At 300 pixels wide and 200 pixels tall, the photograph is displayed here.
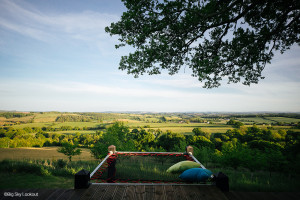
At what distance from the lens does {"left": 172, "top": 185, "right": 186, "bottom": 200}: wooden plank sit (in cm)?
385

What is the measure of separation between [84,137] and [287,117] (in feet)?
259

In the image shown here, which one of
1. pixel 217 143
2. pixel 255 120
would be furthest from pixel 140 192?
pixel 255 120

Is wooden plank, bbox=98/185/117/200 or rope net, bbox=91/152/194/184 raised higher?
wooden plank, bbox=98/185/117/200

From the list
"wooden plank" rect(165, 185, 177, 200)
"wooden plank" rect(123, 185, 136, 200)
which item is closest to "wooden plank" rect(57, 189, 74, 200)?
"wooden plank" rect(123, 185, 136, 200)

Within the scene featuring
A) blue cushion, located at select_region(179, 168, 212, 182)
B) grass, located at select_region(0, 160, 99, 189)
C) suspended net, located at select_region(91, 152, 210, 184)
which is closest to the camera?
blue cushion, located at select_region(179, 168, 212, 182)

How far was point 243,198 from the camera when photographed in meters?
3.85

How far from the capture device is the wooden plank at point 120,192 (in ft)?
12.7

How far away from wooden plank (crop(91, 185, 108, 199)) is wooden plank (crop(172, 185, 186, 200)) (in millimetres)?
2073

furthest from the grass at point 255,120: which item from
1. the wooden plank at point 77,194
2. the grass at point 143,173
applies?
the wooden plank at point 77,194

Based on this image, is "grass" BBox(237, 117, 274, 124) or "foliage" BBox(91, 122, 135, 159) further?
"grass" BBox(237, 117, 274, 124)

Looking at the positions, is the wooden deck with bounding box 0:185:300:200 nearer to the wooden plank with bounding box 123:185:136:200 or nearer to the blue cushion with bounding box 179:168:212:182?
the wooden plank with bounding box 123:185:136:200

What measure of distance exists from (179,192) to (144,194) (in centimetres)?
102

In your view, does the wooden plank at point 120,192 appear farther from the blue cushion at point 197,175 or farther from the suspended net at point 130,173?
the blue cushion at point 197,175

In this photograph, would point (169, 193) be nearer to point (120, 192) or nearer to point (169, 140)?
point (120, 192)
